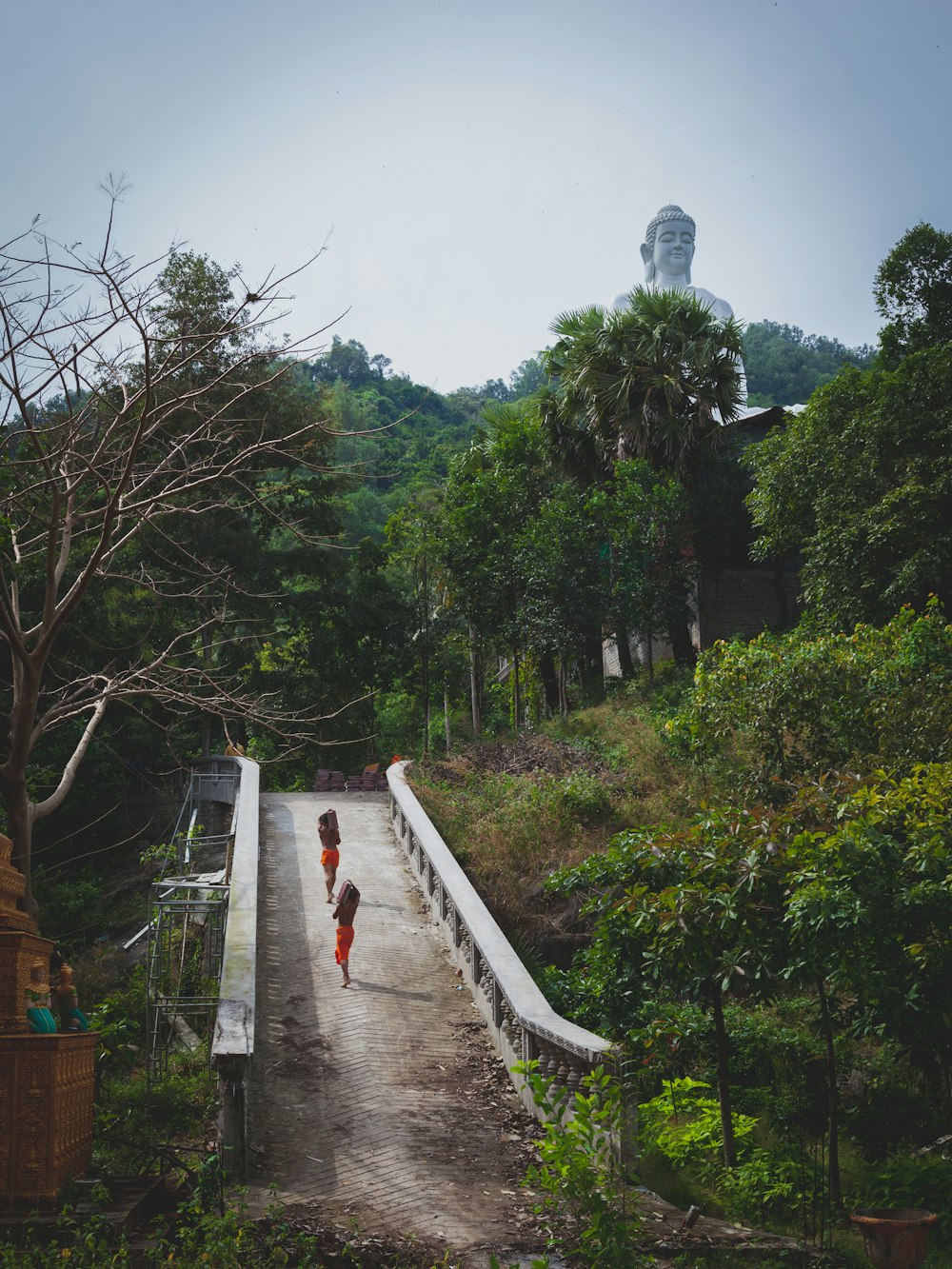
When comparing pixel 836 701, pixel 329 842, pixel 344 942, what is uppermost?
pixel 836 701

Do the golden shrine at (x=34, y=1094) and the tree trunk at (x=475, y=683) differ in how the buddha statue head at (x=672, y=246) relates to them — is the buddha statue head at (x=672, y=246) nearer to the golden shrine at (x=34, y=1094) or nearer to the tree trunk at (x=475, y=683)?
the tree trunk at (x=475, y=683)

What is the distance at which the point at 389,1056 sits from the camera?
11141 millimetres

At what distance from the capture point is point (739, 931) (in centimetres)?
833

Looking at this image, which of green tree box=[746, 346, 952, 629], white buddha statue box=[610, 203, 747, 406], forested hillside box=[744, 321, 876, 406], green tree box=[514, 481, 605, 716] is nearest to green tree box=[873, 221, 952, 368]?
green tree box=[746, 346, 952, 629]

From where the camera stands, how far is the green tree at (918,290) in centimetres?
2033

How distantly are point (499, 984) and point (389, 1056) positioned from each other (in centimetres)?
130

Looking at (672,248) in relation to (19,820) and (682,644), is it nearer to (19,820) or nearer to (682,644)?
(682,644)

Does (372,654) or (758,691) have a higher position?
(372,654)

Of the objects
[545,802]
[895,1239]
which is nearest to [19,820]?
[895,1239]

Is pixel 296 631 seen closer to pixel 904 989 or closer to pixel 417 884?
pixel 417 884

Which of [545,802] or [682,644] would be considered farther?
[682,644]

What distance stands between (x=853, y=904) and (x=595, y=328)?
21.8 metres

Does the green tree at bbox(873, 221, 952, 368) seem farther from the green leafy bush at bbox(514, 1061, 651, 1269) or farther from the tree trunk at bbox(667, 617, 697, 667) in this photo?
the green leafy bush at bbox(514, 1061, 651, 1269)

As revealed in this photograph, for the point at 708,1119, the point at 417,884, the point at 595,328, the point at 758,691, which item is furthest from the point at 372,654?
the point at 708,1119
